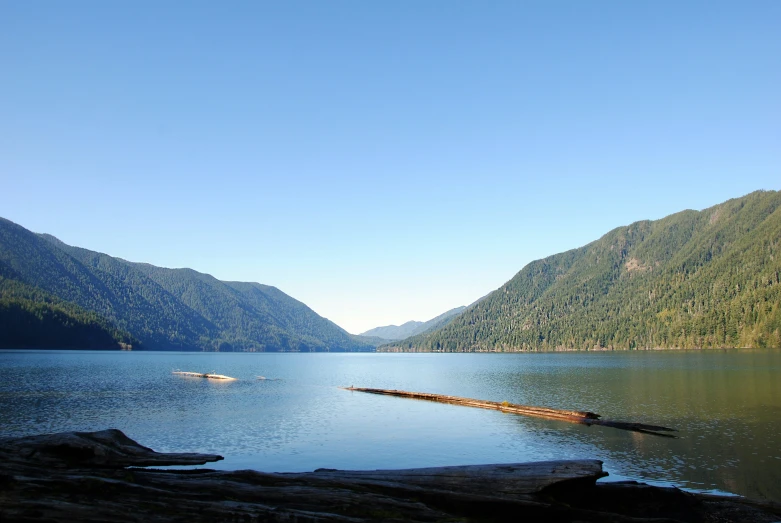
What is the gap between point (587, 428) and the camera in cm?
4050

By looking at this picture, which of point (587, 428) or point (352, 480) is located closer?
point (352, 480)

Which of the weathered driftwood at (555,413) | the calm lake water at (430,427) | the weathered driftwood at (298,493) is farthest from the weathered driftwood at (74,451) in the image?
the weathered driftwood at (555,413)

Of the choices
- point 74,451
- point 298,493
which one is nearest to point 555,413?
point 298,493

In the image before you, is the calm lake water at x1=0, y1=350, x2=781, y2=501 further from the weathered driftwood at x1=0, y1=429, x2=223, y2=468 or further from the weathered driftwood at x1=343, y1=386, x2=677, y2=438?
the weathered driftwood at x1=0, y1=429, x2=223, y2=468

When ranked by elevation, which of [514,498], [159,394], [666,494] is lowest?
[159,394]

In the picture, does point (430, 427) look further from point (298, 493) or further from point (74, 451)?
point (298, 493)

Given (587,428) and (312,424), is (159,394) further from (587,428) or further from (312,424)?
(587,428)

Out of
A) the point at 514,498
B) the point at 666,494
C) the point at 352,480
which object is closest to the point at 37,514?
the point at 352,480

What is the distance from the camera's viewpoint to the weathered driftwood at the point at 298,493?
9.38 metres

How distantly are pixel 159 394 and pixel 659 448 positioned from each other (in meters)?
60.5

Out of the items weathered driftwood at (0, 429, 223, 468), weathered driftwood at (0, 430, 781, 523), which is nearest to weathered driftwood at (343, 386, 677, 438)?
weathered driftwood at (0, 430, 781, 523)

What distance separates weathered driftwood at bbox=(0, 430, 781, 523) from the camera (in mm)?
9375

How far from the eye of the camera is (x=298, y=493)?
10.9 m

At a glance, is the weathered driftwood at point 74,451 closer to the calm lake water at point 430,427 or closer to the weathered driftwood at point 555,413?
the calm lake water at point 430,427
